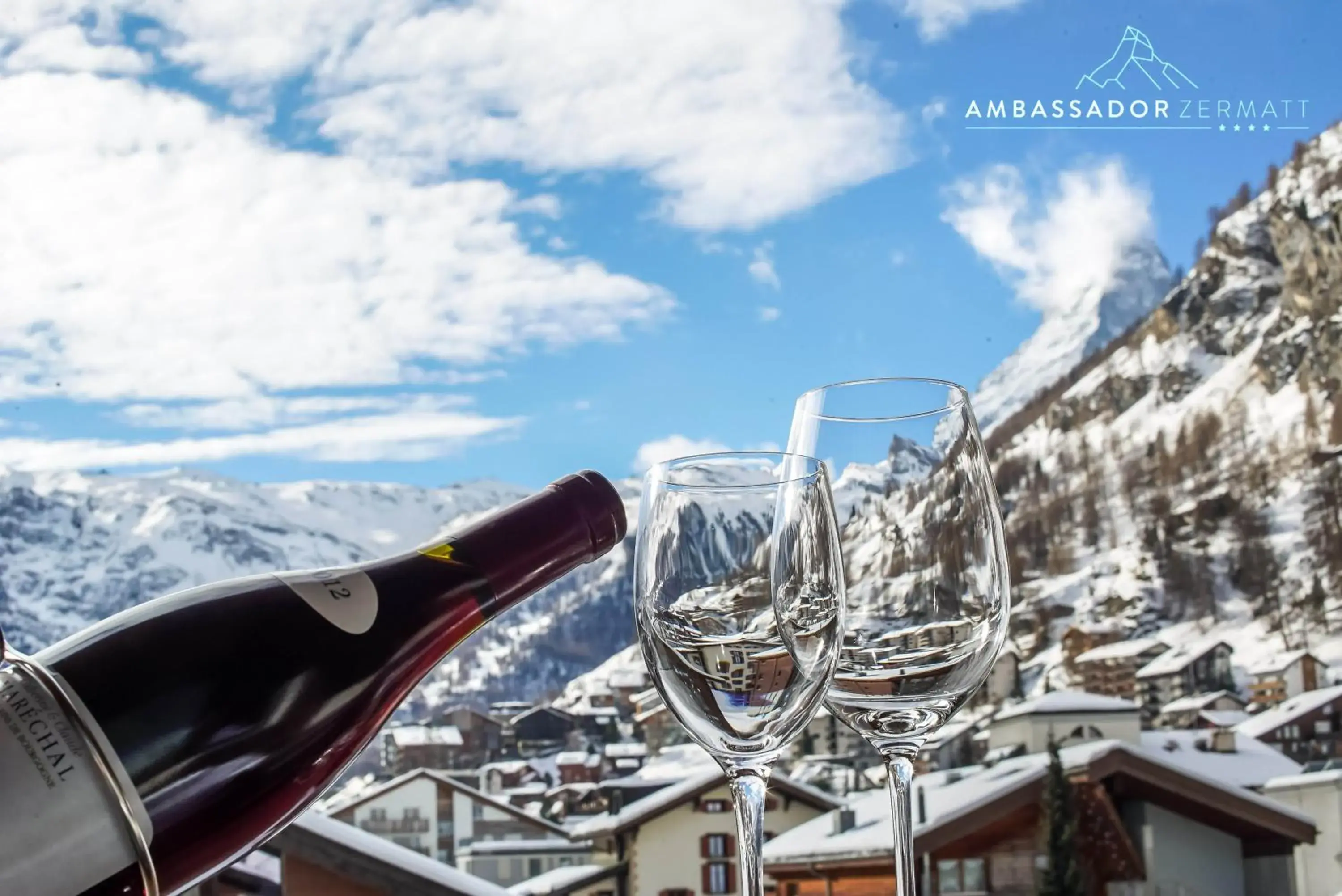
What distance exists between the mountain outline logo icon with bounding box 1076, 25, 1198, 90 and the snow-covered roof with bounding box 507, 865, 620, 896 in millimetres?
5010

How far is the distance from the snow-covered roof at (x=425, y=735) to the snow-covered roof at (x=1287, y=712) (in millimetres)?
3467

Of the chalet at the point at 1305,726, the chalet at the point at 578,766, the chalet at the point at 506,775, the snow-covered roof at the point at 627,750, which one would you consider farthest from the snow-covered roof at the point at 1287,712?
the chalet at the point at 506,775

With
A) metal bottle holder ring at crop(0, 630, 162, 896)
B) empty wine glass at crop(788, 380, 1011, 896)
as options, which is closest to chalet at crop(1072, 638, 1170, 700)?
empty wine glass at crop(788, 380, 1011, 896)

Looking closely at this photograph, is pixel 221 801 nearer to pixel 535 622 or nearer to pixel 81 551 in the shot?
pixel 535 622

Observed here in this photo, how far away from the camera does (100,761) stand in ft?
0.84

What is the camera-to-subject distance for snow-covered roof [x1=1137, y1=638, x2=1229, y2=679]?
626 cm

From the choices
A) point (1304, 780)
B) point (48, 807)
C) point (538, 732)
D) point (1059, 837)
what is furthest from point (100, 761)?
point (1304, 780)

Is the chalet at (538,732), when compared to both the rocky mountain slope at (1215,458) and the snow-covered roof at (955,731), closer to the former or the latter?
the snow-covered roof at (955,731)

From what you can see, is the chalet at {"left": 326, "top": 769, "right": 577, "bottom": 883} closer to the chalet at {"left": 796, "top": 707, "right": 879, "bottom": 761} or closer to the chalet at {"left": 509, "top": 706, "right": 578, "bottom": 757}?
the chalet at {"left": 509, "top": 706, "right": 578, "bottom": 757}

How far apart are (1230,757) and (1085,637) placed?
1.05 m

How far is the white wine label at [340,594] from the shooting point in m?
0.38

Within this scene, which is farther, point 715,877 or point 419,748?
point 715,877

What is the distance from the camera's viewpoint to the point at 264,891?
299cm

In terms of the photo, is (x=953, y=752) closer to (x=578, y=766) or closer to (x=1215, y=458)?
(x=578, y=766)
